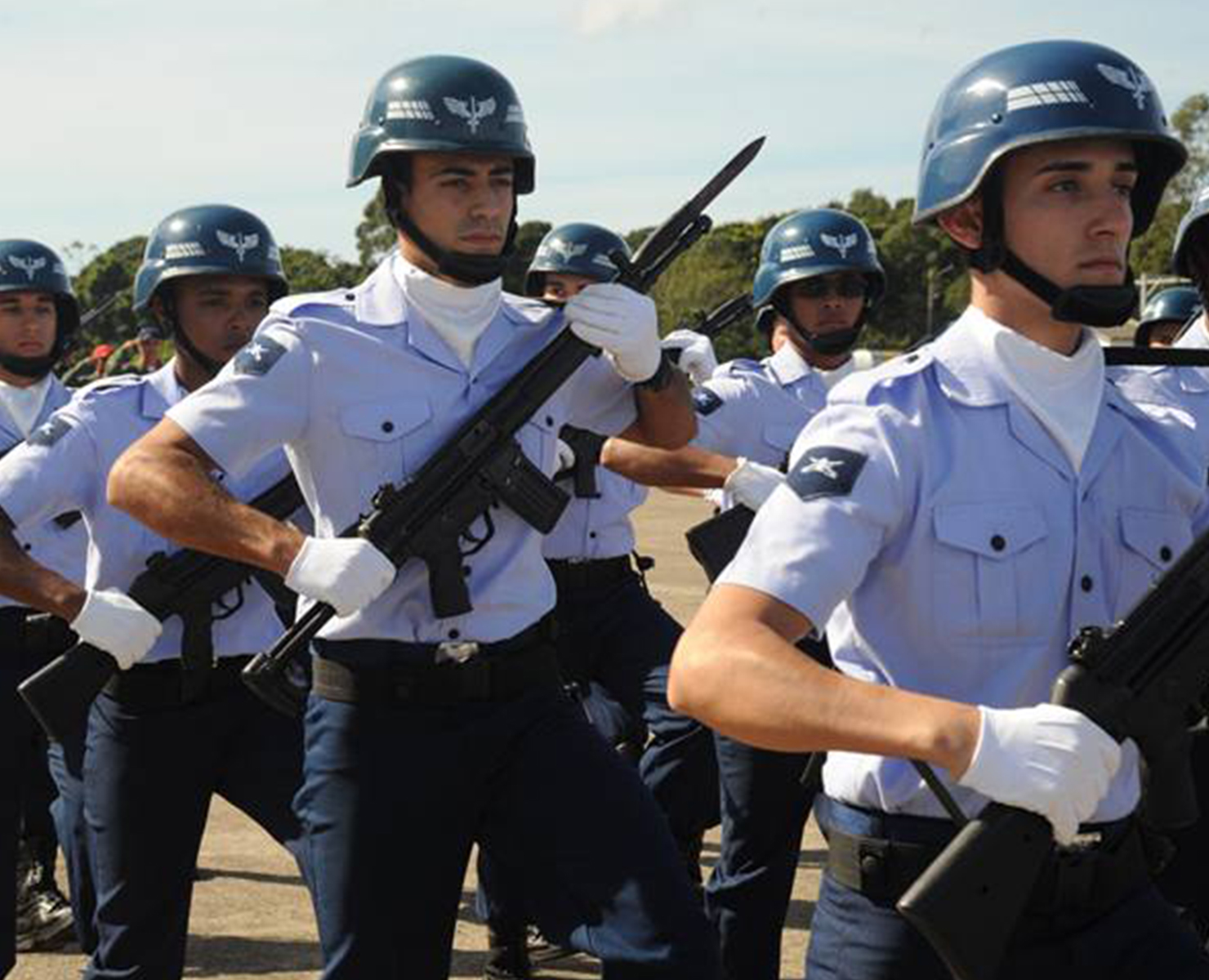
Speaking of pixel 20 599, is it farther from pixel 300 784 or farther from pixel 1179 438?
pixel 1179 438

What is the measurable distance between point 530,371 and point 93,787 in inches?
64.9

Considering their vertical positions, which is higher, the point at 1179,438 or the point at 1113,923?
the point at 1179,438

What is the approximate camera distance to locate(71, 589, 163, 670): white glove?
218 inches

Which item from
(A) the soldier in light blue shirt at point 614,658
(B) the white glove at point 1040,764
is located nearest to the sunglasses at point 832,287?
(A) the soldier in light blue shirt at point 614,658

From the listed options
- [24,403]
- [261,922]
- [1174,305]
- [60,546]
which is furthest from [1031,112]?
[1174,305]

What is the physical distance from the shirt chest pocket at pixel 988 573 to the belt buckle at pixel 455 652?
1579 millimetres

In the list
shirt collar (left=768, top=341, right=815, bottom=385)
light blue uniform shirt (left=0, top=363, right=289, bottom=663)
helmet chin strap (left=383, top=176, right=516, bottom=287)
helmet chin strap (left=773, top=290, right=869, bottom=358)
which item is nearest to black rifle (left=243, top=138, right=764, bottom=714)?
helmet chin strap (left=383, top=176, right=516, bottom=287)

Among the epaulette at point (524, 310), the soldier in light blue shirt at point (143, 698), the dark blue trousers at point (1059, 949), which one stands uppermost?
the epaulette at point (524, 310)

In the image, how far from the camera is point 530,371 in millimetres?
4930

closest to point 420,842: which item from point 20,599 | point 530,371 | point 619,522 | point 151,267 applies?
point 530,371

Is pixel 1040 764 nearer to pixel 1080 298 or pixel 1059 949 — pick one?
pixel 1059 949

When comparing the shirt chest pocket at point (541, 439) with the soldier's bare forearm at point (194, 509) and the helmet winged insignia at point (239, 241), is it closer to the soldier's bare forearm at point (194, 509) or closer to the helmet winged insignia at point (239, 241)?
the soldier's bare forearm at point (194, 509)

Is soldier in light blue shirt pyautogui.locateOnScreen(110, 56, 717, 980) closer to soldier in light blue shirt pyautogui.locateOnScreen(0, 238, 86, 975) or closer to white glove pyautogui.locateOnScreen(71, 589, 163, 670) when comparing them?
white glove pyautogui.locateOnScreen(71, 589, 163, 670)

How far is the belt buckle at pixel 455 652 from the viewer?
14.6ft
